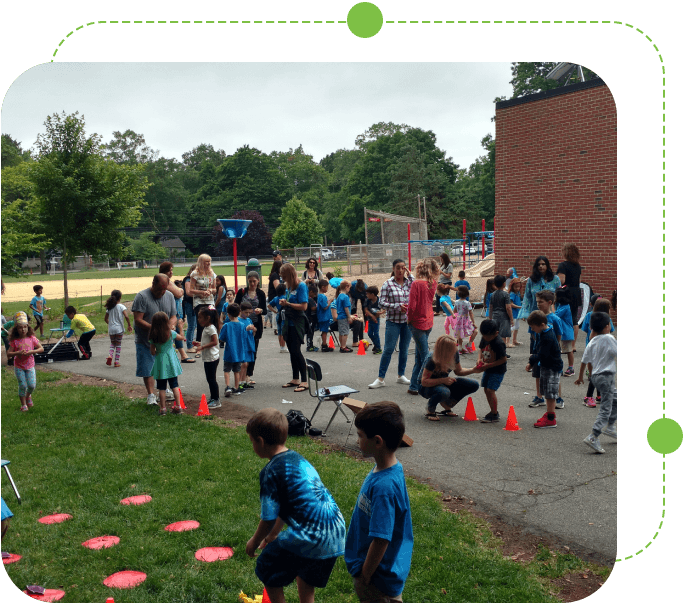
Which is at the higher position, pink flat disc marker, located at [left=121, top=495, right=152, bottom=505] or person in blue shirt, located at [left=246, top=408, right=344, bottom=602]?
person in blue shirt, located at [left=246, top=408, right=344, bottom=602]

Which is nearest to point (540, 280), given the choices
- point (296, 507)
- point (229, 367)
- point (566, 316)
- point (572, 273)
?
point (572, 273)

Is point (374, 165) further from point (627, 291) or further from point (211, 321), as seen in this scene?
point (627, 291)

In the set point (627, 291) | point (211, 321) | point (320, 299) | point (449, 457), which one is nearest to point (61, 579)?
point (627, 291)

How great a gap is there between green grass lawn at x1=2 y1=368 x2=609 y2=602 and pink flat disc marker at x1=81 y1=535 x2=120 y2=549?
0.05m

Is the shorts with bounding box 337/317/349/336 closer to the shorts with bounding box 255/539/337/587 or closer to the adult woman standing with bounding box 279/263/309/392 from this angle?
the adult woman standing with bounding box 279/263/309/392

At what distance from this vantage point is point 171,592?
10.6ft

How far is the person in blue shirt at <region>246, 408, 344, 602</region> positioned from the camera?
2543 mm

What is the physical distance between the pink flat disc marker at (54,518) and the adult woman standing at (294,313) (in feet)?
13.4

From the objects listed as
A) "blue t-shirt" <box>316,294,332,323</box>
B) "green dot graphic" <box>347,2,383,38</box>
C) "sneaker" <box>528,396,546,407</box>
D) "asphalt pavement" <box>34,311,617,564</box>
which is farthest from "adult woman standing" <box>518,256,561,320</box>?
"green dot graphic" <box>347,2,383,38</box>

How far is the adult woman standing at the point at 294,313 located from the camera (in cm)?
769

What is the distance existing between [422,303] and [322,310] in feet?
14.2

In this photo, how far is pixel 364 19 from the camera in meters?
1.66

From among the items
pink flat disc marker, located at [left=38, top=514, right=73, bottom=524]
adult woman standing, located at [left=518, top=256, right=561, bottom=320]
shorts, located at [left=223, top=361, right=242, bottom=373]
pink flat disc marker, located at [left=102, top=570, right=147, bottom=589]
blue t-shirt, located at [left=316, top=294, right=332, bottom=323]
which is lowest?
pink flat disc marker, located at [left=102, top=570, right=147, bottom=589]

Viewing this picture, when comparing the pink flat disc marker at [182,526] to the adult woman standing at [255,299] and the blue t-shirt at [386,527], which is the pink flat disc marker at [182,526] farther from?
the adult woman standing at [255,299]
